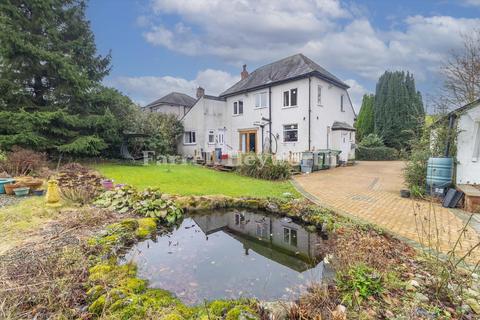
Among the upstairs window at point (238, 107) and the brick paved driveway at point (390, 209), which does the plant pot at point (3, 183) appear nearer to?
the brick paved driveway at point (390, 209)

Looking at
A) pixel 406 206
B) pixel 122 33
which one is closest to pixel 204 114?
pixel 122 33

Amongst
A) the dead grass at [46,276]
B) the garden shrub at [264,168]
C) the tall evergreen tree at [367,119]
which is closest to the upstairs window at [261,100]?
the garden shrub at [264,168]

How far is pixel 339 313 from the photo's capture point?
2.26m

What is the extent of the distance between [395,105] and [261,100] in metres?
16.4

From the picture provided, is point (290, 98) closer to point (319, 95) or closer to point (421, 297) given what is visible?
point (319, 95)

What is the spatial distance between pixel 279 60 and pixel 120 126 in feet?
43.0

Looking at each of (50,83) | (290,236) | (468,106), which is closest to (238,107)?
(50,83)

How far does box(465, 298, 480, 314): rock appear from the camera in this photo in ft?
7.64

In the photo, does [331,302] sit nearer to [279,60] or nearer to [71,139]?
[71,139]

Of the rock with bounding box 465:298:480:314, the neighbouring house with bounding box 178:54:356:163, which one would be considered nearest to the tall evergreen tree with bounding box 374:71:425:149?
the neighbouring house with bounding box 178:54:356:163

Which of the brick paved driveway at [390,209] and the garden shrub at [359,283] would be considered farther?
the brick paved driveway at [390,209]

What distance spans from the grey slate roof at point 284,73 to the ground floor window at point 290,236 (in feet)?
40.4

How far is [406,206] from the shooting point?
6523 millimetres

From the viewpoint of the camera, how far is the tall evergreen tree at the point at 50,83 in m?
12.6
